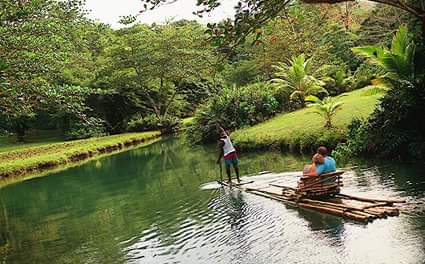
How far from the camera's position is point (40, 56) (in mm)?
15219

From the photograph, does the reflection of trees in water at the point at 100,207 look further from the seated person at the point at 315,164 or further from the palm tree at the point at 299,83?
the palm tree at the point at 299,83

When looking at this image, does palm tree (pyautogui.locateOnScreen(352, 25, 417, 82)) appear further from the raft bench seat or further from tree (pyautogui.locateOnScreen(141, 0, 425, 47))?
tree (pyautogui.locateOnScreen(141, 0, 425, 47))

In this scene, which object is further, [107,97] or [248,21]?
[107,97]

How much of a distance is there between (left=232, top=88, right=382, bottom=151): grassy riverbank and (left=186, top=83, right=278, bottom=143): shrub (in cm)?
163

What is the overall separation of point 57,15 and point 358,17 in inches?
1368

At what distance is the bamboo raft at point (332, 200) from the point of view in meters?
10.9

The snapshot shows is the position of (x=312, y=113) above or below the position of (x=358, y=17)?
below

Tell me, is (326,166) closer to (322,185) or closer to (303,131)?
(322,185)

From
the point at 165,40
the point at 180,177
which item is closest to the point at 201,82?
the point at 165,40

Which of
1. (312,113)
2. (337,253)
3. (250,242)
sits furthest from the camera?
(312,113)

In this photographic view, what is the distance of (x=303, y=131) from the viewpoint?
23.3 meters

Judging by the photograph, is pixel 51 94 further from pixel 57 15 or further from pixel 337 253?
pixel 57 15

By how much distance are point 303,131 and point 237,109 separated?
30.0ft

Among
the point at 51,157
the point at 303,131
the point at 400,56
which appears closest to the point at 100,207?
the point at 303,131
